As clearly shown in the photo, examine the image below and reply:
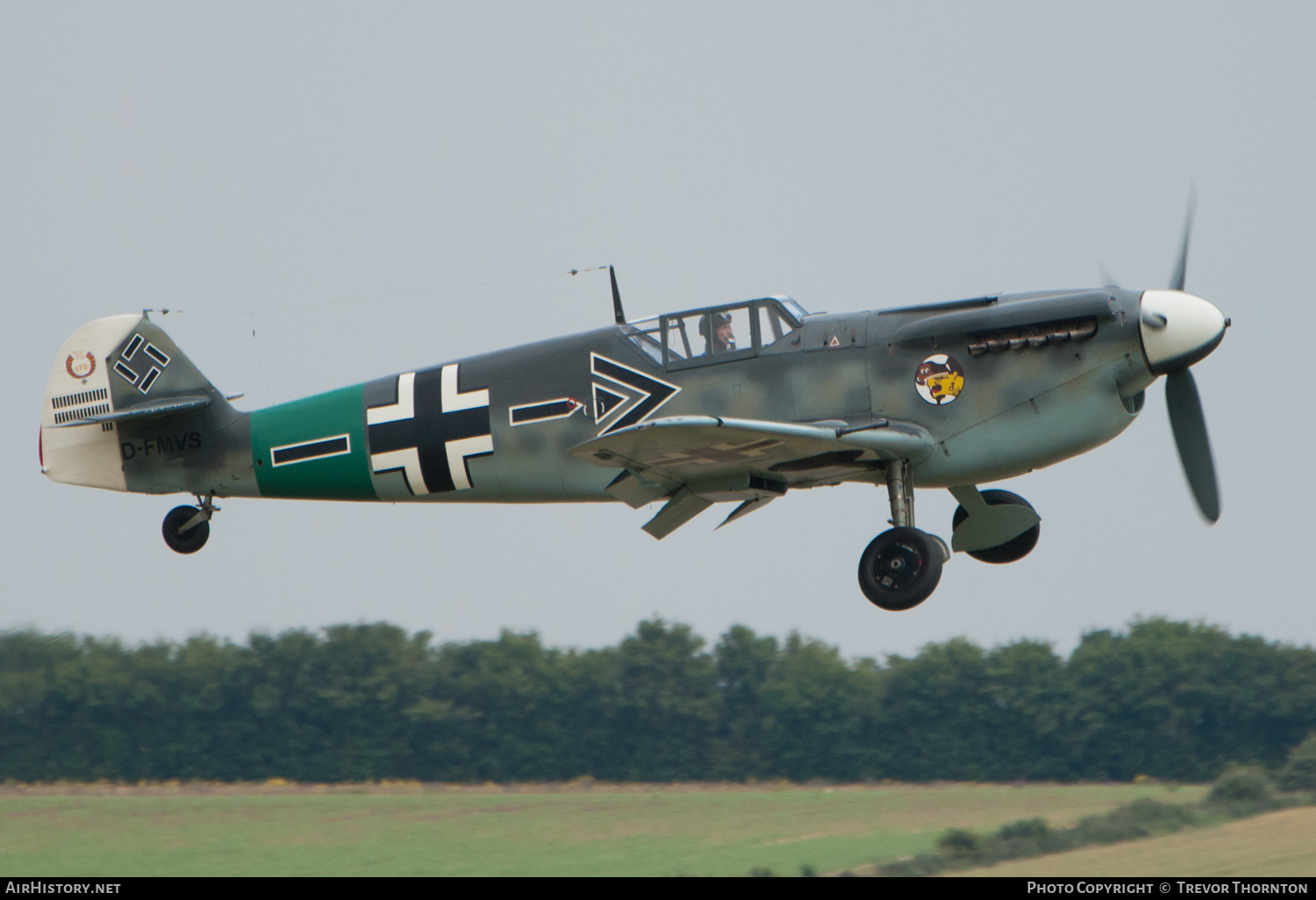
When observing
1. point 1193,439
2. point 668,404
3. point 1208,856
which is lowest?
point 1208,856

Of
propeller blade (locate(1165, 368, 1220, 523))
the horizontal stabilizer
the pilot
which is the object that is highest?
the horizontal stabilizer

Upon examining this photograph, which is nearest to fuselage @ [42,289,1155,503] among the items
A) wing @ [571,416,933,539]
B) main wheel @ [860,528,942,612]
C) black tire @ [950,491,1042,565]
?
wing @ [571,416,933,539]

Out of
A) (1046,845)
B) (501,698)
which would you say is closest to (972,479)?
(1046,845)

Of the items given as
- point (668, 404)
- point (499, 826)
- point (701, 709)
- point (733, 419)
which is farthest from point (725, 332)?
point (701, 709)

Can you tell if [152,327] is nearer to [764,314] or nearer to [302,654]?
[764,314]

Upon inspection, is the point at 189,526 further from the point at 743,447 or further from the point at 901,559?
the point at 901,559

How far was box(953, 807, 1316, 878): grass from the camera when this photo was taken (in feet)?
50.1

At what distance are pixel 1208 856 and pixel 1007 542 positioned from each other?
22.4 feet

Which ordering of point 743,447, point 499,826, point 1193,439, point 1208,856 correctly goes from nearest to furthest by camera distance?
point 743,447 → point 1193,439 → point 1208,856 → point 499,826

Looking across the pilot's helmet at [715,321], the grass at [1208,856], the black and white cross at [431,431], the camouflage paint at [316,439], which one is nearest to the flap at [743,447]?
the pilot's helmet at [715,321]

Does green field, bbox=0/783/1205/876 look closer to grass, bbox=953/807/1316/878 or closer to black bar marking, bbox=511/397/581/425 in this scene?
grass, bbox=953/807/1316/878

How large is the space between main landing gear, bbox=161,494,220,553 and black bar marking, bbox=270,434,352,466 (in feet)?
2.76

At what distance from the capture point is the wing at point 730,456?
9891 millimetres

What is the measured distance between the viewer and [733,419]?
10.4m
